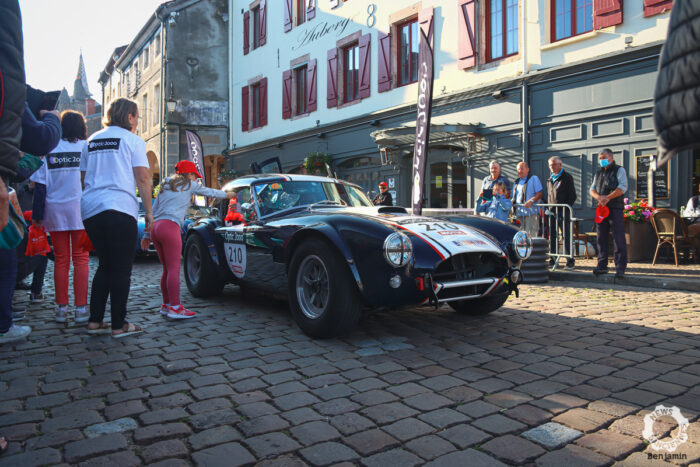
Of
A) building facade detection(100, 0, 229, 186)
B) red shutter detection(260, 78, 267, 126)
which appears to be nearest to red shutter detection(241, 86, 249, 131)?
red shutter detection(260, 78, 267, 126)

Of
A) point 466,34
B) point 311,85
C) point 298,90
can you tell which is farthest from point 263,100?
point 466,34

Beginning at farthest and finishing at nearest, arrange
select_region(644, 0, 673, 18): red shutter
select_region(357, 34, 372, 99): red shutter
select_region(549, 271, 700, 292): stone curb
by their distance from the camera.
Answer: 1. select_region(357, 34, 372, 99): red shutter
2. select_region(644, 0, 673, 18): red shutter
3. select_region(549, 271, 700, 292): stone curb

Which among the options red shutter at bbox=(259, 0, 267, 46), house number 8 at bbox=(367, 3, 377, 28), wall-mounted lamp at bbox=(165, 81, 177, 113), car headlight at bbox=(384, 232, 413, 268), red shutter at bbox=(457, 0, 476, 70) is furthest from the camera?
wall-mounted lamp at bbox=(165, 81, 177, 113)

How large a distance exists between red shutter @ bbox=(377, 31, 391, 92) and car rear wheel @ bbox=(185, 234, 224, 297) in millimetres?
10472

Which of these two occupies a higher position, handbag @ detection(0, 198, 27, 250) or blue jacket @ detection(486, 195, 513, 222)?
blue jacket @ detection(486, 195, 513, 222)

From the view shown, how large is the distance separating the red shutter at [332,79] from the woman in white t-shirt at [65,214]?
1311 centimetres

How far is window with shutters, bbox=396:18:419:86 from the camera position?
48.0ft

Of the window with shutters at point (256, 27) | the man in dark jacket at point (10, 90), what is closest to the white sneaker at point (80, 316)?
the man in dark jacket at point (10, 90)

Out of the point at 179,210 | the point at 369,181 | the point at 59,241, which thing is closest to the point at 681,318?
the point at 179,210

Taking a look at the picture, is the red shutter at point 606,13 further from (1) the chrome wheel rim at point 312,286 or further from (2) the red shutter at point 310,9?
(2) the red shutter at point 310,9

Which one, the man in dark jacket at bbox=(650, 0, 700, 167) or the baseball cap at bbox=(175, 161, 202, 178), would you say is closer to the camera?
the man in dark jacket at bbox=(650, 0, 700, 167)

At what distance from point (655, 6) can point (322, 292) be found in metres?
9.24

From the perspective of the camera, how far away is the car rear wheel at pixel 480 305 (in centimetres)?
477

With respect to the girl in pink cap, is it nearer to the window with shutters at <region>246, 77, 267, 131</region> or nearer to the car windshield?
the car windshield
